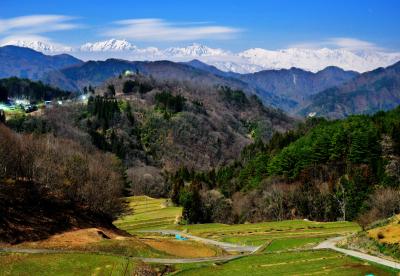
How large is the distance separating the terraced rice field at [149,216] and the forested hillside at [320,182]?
418 cm

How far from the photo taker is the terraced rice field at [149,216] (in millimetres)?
108312

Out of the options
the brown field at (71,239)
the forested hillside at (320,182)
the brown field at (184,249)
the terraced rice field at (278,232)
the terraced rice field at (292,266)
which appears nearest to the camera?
the terraced rice field at (292,266)

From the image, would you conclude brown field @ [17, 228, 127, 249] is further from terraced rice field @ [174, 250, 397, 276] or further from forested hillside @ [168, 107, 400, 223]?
forested hillside @ [168, 107, 400, 223]

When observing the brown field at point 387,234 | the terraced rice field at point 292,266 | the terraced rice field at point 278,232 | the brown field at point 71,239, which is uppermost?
the brown field at point 387,234

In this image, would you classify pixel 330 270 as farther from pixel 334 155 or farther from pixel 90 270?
pixel 334 155

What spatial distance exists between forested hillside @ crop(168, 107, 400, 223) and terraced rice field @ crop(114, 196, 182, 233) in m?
4.18

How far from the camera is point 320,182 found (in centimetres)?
12188

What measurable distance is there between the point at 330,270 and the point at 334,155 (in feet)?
298

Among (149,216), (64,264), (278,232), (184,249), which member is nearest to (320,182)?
(149,216)

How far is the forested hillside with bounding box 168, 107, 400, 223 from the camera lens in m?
112

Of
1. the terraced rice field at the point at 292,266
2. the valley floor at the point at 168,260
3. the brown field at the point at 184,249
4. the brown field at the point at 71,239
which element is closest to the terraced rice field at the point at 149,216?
the brown field at the point at 71,239

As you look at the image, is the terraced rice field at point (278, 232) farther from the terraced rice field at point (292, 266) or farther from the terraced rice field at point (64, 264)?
the terraced rice field at point (64, 264)

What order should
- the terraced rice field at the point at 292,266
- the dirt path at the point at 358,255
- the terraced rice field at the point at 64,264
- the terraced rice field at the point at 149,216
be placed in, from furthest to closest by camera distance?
the terraced rice field at the point at 149,216, the terraced rice field at the point at 64,264, the dirt path at the point at 358,255, the terraced rice field at the point at 292,266

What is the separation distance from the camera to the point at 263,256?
156 ft
